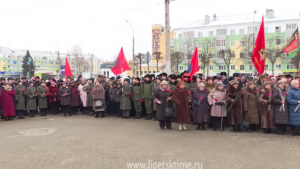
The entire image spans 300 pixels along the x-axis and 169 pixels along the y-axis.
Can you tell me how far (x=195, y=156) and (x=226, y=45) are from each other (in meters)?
56.7

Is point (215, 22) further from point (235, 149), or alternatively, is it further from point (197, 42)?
point (235, 149)

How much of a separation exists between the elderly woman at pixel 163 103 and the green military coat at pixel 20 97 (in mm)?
6746

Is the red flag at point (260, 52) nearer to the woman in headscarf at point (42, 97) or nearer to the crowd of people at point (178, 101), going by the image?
the crowd of people at point (178, 101)

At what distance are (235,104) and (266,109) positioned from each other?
3.15ft

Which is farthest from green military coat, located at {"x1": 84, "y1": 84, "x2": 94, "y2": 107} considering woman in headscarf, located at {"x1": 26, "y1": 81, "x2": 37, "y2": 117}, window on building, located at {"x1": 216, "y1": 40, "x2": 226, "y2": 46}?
window on building, located at {"x1": 216, "y1": 40, "x2": 226, "y2": 46}

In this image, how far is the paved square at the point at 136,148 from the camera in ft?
19.6

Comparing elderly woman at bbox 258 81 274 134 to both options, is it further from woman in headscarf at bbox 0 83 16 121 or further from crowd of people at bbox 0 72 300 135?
woman in headscarf at bbox 0 83 16 121

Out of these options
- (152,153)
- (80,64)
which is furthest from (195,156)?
(80,64)

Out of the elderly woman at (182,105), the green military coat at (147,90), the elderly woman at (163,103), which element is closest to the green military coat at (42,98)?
the green military coat at (147,90)

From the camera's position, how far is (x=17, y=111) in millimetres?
12891

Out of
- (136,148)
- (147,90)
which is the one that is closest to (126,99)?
(147,90)

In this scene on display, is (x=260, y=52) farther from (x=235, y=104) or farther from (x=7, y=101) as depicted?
(x=7, y=101)

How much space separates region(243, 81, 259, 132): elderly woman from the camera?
29.3 feet

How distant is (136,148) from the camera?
7195 mm
